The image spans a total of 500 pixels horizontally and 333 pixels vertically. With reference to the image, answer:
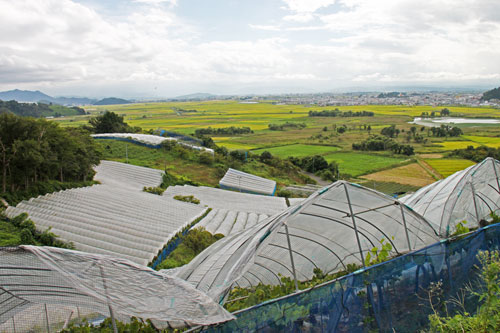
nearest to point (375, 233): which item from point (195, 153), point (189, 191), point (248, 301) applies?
point (248, 301)

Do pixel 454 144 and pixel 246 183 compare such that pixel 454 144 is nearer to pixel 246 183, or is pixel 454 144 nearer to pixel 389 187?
pixel 389 187

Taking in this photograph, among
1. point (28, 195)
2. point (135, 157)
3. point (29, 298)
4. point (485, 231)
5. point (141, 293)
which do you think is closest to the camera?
point (141, 293)

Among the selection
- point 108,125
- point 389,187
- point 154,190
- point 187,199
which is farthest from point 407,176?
point 108,125

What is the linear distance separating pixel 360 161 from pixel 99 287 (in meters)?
39.0

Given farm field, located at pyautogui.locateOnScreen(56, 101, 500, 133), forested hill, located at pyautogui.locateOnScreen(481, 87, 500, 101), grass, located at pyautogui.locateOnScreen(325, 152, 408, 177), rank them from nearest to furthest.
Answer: grass, located at pyautogui.locateOnScreen(325, 152, 408, 177) → farm field, located at pyautogui.locateOnScreen(56, 101, 500, 133) → forested hill, located at pyautogui.locateOnScreen(481, 87, 500, 101)

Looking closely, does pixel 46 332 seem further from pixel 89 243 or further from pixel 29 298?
pixel 89 243

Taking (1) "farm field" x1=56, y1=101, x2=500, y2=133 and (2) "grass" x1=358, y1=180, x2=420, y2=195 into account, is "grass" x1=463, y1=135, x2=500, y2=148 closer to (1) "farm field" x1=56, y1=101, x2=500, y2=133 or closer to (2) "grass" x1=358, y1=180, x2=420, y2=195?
(2) "grass" x1=358, y1=180, x2=420, y2=195

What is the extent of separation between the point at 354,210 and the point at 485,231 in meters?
1.93

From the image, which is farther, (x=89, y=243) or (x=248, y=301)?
(x=89, y=243)

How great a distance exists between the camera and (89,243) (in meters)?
12.1

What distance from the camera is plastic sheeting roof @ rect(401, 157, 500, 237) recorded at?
271 inches

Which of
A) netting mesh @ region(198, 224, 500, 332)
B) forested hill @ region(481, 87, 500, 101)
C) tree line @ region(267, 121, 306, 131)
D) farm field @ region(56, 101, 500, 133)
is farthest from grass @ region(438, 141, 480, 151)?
forested hill @ region(481, 87, 500, 101)

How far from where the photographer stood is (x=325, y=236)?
5574 mm

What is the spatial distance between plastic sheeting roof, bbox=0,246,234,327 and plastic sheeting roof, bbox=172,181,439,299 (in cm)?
100
